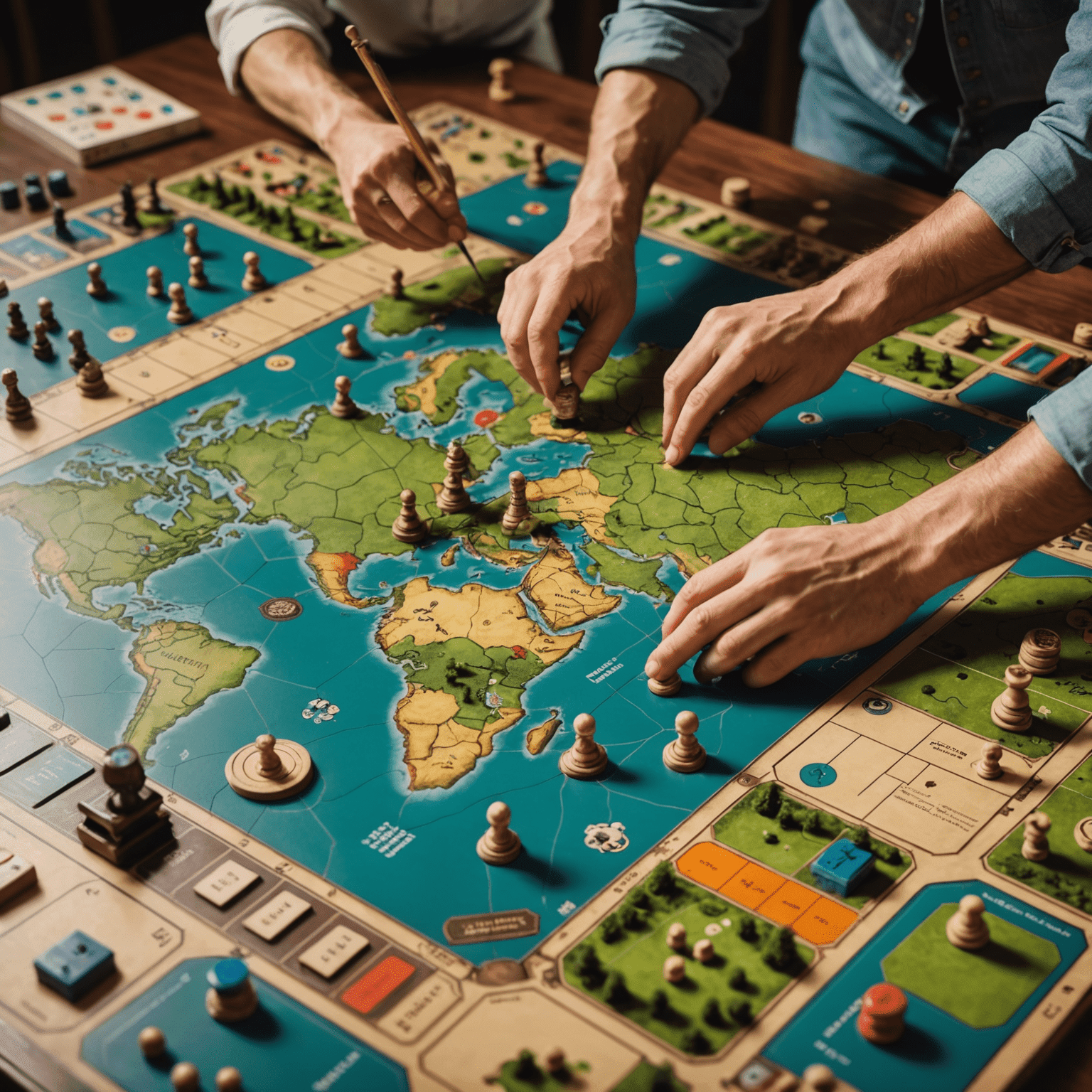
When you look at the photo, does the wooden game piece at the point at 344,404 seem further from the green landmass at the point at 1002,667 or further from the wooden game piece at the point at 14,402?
the green landmass at the point at 1002,667

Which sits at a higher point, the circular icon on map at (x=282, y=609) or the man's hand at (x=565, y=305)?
the man's hand at (x=565, y=305)

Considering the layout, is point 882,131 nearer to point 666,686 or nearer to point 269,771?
point 666,686

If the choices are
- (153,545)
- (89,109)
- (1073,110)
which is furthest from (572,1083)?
(89,109)

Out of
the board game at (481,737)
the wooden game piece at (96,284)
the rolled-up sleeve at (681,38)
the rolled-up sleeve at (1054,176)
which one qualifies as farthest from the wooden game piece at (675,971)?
the rolled-up sleeve at (681,38)

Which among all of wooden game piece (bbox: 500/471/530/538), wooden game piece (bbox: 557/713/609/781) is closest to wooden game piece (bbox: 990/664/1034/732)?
wooden game piece (bbox: 557/713/609/781)

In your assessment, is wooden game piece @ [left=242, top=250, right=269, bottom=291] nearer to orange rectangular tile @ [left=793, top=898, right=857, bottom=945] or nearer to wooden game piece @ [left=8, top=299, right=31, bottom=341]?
wooden game piece @ [left=8, top=299, right=31, bottom=341]

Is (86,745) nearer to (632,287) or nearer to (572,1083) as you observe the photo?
(572,1083)

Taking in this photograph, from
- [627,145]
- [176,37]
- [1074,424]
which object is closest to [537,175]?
[627,145]
